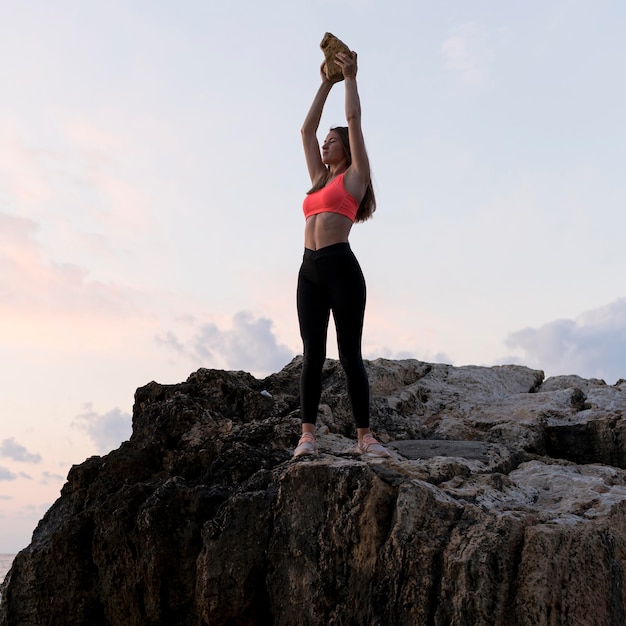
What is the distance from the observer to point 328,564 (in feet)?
16.9

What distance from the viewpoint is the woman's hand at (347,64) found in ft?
22.4

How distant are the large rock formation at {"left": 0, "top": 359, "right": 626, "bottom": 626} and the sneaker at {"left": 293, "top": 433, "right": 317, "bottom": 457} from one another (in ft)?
0.46

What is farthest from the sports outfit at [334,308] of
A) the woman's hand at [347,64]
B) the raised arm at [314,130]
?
the woman's hand at [347,64]

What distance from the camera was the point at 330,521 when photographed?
5203 millimetres

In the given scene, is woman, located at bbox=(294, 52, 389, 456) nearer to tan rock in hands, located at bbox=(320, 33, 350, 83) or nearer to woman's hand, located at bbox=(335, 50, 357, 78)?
woman's hand, located at bbox=(335, 50, 357, 78)

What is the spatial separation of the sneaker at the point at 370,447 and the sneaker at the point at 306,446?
38cm

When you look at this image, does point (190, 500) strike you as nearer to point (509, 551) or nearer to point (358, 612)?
point (358, 612)

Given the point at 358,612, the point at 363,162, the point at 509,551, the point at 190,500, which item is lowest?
the point at 358,612

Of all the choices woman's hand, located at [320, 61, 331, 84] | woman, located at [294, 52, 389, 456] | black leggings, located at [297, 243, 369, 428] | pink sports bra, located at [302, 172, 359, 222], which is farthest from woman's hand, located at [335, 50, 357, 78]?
black leggings, located at [297, 243, 369, 428]

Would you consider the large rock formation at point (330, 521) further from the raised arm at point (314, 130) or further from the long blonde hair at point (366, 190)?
the raised arm at point (314, 130)

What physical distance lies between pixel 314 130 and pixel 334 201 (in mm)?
984

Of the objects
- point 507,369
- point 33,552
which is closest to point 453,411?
point 507,369

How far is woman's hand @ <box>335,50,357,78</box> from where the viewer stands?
6824 millimetres

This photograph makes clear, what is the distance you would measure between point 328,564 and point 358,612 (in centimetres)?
36
